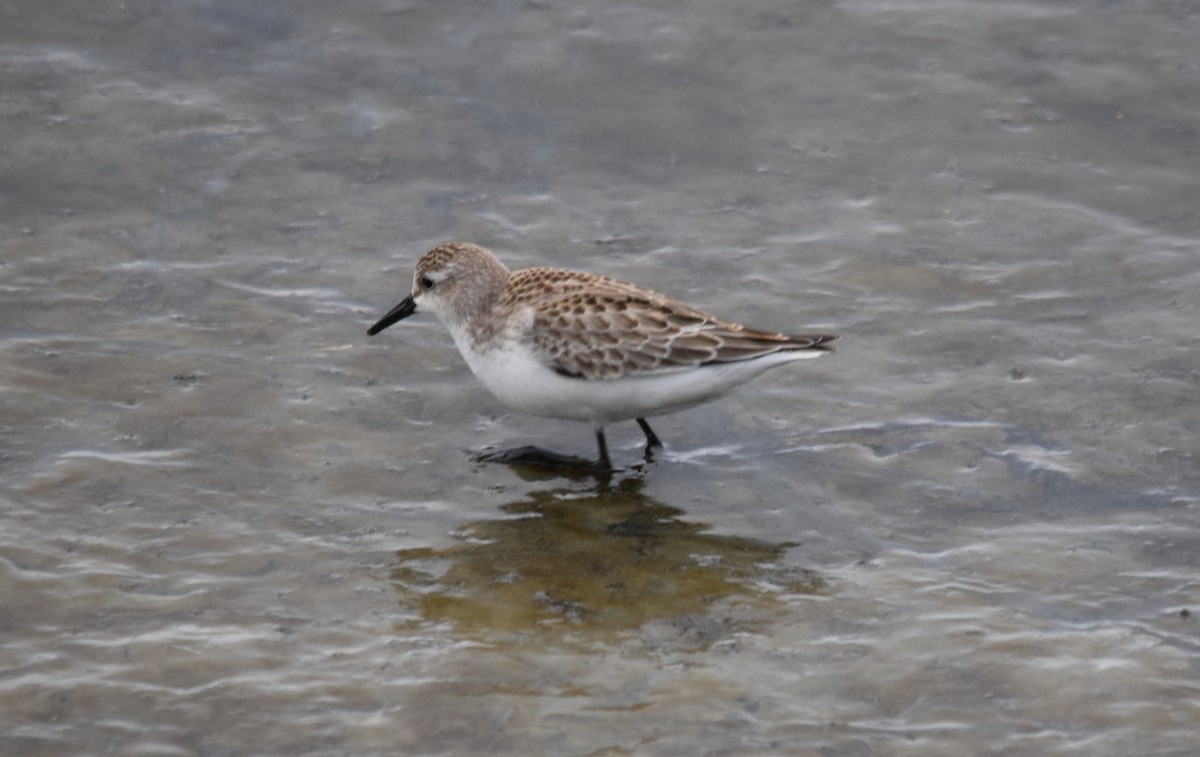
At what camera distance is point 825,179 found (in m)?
13.0

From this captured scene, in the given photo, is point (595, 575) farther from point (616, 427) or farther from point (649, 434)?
point (616, 427)

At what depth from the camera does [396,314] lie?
411 inches

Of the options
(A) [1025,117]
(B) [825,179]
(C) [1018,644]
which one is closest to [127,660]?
(C) [1018,644]

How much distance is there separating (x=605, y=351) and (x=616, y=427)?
121cm

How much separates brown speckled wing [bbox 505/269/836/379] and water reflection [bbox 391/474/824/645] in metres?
0.79

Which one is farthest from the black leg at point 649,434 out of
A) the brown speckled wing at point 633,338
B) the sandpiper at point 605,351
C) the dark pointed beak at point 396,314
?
the dark pointed beak at point 396,314

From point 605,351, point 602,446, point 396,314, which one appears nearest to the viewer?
point 605,351

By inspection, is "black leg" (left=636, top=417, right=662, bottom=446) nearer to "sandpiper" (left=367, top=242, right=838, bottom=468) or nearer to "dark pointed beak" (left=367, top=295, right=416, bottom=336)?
"sandpiper" (left=367, top=242, right=838, bottom=468)

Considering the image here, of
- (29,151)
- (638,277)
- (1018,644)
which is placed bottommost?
(1018,644)

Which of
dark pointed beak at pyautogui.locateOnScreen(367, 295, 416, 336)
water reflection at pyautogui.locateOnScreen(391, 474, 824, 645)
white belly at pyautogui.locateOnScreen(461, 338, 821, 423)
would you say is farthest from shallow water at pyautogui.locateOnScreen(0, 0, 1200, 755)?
white belly at pyautogui.locateOnScreen(461, 338, 821, 423)

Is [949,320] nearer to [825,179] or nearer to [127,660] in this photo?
[825,179]

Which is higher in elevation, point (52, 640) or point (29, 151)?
point (29, 151)

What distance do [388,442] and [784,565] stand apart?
2628mm

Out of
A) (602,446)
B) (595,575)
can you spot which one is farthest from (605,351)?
(595,575)
